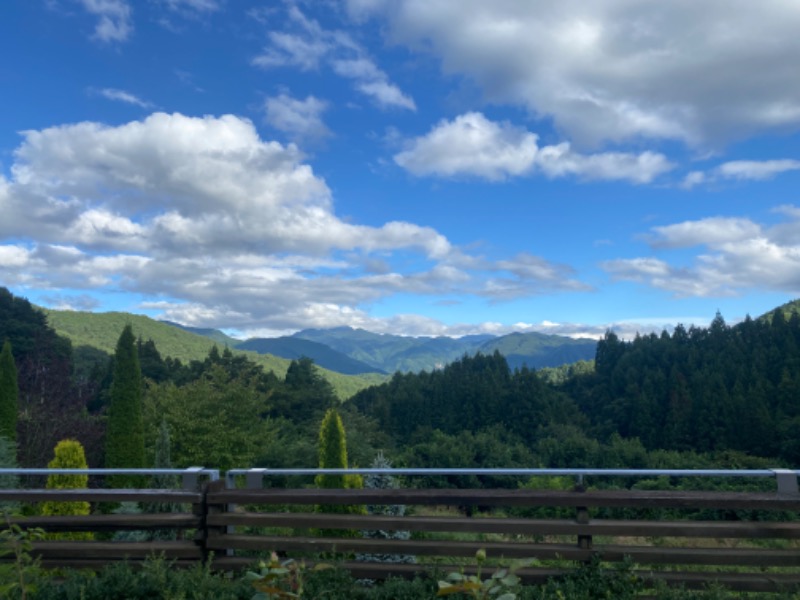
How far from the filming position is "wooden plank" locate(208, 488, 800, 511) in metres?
3.91

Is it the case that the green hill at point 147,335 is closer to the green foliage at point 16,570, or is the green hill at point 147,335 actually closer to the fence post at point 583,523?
the fence post at point 583,523

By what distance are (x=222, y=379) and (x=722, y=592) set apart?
90.5 ft

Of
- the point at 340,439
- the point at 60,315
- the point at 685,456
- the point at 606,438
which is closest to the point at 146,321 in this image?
the point at 60,315

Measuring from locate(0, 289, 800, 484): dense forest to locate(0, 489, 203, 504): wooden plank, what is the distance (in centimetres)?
1203

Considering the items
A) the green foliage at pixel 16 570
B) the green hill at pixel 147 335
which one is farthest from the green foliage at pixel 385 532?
the green hill at pixel 147 335

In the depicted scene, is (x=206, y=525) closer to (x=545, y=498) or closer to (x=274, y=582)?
(x=545, y=498)

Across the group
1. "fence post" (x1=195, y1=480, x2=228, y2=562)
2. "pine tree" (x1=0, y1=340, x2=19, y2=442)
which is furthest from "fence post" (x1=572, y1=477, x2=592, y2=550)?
"pine tree" (x1=0, y1=340, x2=19, y2=442)

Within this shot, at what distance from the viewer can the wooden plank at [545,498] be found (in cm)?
391

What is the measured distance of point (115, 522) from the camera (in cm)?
433

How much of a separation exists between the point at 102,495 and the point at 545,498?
3.12 meters

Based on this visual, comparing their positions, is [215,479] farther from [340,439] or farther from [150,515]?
[340,439]

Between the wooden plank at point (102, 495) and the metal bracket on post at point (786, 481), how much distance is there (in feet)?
12.8

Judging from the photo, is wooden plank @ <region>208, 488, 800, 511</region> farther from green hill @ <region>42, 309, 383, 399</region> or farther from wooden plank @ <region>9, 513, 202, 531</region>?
green hill @ <region>42, 309, 383, 399</region>

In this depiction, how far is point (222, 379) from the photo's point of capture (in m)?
29.1
